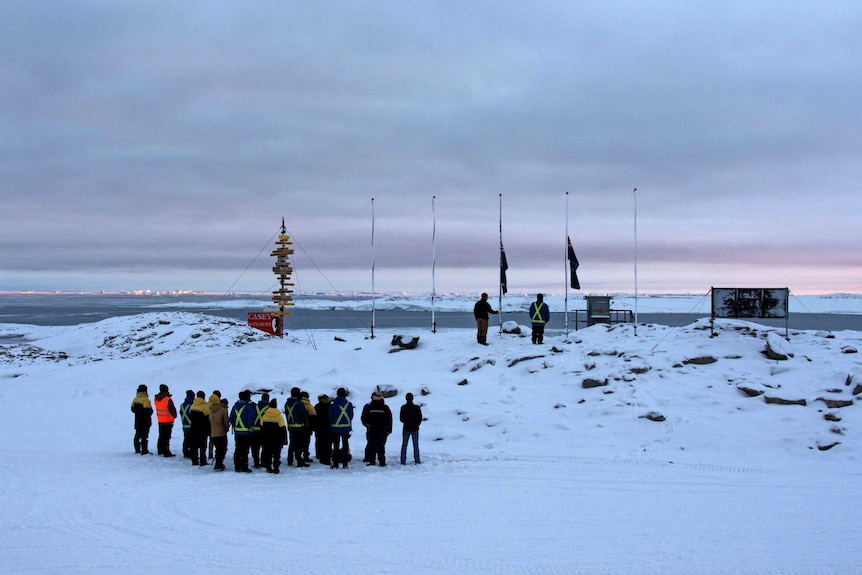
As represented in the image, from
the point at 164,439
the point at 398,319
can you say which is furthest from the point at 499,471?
the point at 398,319

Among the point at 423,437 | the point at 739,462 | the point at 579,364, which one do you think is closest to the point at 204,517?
the point at 423,437

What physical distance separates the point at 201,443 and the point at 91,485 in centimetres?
241

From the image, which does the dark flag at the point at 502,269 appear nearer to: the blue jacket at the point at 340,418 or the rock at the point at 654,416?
the rock at the point at 654,416

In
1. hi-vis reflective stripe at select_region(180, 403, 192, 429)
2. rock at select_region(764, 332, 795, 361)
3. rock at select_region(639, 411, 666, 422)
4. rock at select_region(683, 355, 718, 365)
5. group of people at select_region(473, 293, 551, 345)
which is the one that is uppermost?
group of people at select_region(473, 293, 551, 345)

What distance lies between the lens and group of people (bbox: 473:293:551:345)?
2311cm

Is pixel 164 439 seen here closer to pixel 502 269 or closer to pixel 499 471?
pixel 499 471

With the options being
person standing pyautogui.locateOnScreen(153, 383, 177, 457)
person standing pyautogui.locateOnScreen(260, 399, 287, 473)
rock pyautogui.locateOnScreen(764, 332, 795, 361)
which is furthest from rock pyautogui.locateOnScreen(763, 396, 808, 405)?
→ person standing pyautogui.locateOnScreen(153, 383, 177, 457)

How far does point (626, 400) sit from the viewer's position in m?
17.4

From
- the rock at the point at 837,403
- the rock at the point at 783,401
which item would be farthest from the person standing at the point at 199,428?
the rock at the point at 837,403

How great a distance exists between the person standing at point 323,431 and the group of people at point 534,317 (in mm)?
9974

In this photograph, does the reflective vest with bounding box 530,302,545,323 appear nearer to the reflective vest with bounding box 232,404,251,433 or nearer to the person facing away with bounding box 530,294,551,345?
the person facing away with bounding box 530,294,551,345

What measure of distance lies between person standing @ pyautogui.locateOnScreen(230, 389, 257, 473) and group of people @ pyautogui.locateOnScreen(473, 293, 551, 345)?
439 inches

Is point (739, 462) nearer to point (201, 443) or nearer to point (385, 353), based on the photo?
point (201, 443)

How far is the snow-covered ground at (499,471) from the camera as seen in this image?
836cm
